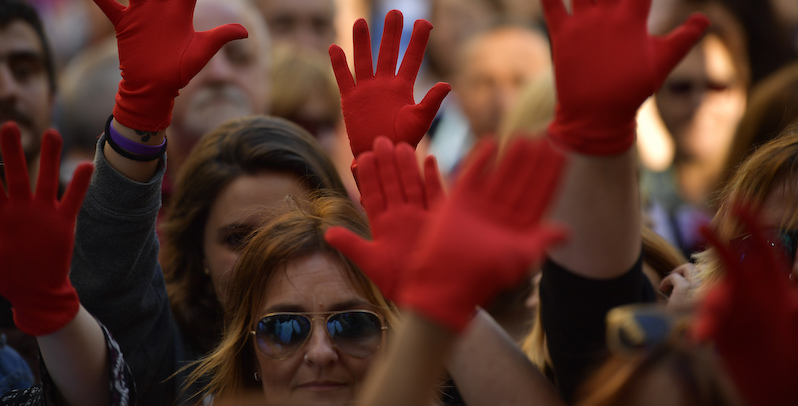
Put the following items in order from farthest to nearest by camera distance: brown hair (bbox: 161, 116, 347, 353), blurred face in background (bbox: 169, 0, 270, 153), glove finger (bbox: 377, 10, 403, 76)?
blurred face in background (bbox: 169, 0, 270, 153) < brown hair (bbox: 161, 116, 347, 353) < glove finger (bbox: 377, 10, 403, 76)

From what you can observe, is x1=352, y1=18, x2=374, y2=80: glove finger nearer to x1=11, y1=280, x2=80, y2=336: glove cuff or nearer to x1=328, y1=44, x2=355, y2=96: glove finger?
x1=328, y1=44, x2=355, y2=96: glove finger

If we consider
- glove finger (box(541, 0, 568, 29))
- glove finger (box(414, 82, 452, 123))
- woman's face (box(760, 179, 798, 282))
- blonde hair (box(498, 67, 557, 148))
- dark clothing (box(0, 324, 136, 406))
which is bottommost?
dark clothing (box(0, 324, 136, 406))

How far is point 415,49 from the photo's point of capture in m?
1.97

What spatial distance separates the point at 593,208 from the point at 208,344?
1195 millimetres

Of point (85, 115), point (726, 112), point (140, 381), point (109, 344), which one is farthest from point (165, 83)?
point (726, 112)

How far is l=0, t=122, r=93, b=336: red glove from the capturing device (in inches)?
59.2

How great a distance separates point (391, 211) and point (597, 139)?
0.36m

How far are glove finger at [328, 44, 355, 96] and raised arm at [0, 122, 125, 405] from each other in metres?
0.67

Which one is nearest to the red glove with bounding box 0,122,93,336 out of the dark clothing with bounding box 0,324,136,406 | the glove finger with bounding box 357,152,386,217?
the dark clothing with bounding box 0,324,136,406

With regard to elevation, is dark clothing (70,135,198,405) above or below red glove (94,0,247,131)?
below

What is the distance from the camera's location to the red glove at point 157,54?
1787 mm

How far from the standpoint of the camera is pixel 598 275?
4.88 ft

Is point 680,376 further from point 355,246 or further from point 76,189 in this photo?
point 76,189

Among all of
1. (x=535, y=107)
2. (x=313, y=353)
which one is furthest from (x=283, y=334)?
(x=535, y=107)
